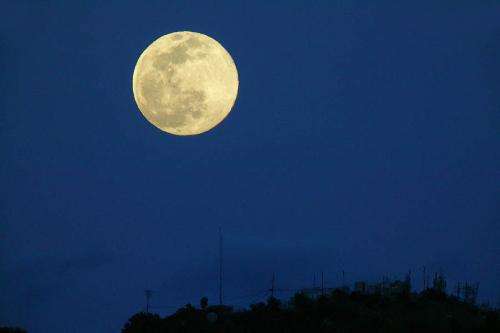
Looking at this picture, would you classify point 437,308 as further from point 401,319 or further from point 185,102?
point 185,102

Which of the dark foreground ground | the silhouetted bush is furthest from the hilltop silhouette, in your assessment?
the silhouetted bush

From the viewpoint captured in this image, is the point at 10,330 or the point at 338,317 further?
the point at 10,330

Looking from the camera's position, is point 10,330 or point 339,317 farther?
point 10,330

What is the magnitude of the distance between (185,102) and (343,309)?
124 ft

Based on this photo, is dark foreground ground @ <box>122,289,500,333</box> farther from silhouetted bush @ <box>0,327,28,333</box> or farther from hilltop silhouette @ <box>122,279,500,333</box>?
silhouetted bush @ <box>0,327,28,333</box>

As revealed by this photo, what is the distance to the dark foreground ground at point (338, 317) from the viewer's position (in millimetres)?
60062

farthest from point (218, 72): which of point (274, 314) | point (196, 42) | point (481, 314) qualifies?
point (481, 314)

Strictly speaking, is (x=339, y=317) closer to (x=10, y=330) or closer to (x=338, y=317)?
(x=338, y=317)

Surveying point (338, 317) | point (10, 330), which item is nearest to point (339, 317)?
point (338, 317)

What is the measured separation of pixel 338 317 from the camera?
212 feet

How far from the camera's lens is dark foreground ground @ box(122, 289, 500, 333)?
197ft

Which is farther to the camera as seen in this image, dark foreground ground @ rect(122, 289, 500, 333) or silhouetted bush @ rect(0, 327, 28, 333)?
silhouetted bush @ rect(0, 327, 28, 333)

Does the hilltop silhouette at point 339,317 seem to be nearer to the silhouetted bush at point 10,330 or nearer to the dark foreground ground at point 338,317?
the dark foreground ground at point 338,317

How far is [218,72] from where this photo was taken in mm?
36625
